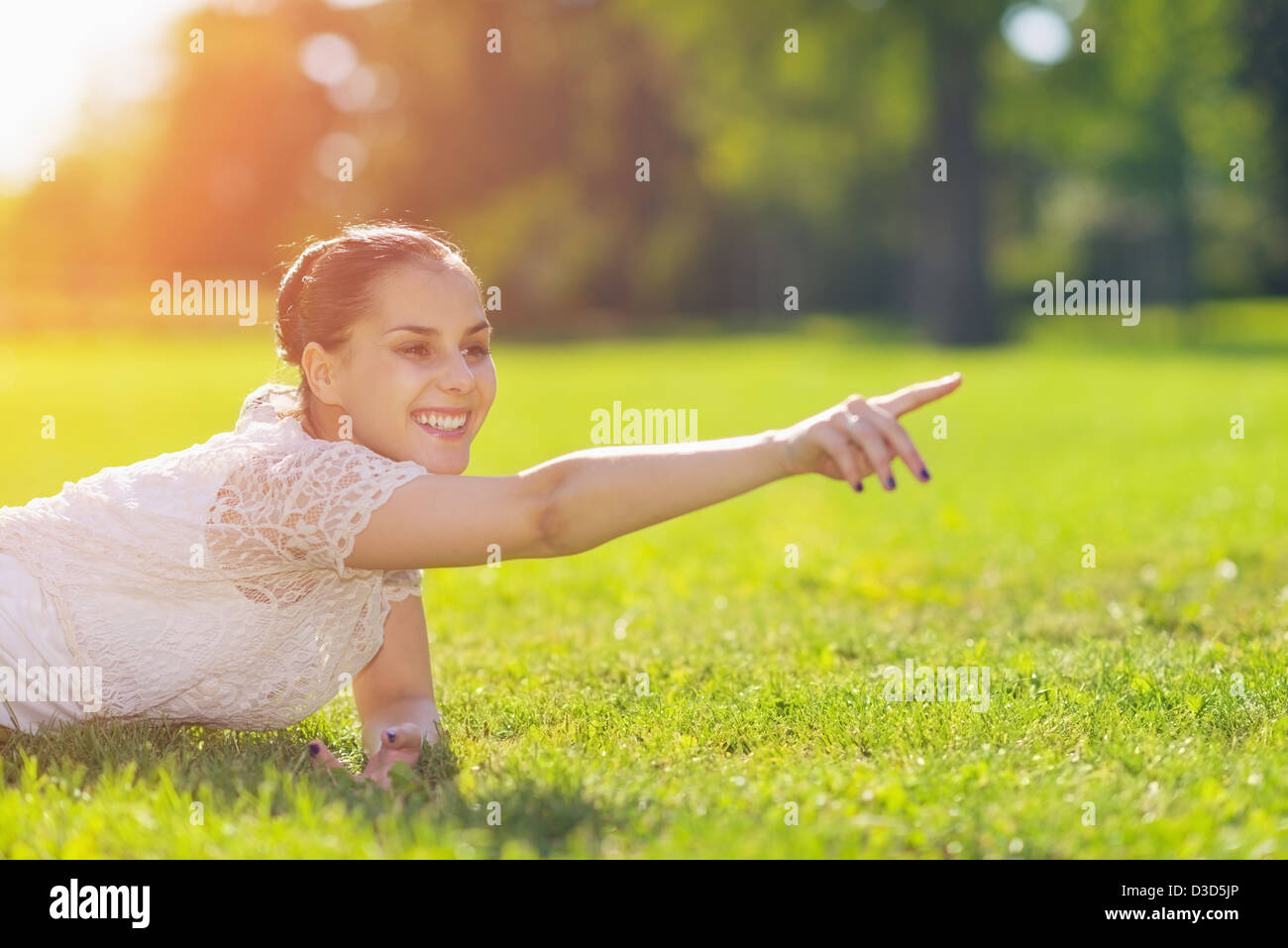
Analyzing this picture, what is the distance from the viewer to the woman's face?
374 cm

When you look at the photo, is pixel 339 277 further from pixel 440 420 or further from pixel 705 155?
pixel 705 155

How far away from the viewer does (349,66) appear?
50.9 m

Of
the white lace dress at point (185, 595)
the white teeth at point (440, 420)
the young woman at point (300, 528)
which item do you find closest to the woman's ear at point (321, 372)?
the young woman at point (300, 528)

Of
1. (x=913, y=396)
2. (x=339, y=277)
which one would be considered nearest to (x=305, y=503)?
(x=339, y=277)

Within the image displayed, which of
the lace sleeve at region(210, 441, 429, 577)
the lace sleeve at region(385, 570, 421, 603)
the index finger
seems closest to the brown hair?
the lace sleeve at region(210, 441, 429, 577)

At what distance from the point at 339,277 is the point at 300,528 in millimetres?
824

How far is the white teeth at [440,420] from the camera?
3.78 metres

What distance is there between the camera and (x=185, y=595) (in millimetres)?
3861

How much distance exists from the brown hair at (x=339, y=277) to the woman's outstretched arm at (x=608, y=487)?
0.75 meters

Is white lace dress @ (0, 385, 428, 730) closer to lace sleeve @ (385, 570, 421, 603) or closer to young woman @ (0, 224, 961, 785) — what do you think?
young woman @ (0, 224, 961, 785)

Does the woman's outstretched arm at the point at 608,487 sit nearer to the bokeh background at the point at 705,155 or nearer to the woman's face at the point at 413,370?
the woman's face at the point at 413,370

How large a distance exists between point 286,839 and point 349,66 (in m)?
51.9

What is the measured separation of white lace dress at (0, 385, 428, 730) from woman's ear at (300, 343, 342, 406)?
152 mm
